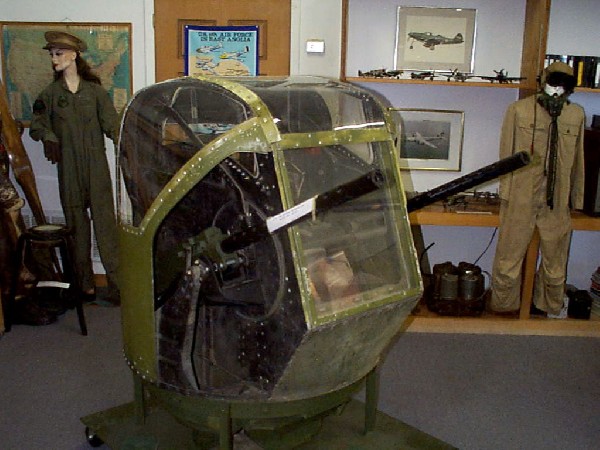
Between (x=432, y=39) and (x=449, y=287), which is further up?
(x=432, y=39)

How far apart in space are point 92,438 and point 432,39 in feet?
11.0

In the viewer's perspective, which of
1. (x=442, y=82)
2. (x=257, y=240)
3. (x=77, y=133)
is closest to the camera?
(x=257, y=240)

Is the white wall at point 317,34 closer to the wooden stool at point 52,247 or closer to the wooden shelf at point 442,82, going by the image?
the wooden shelf at point 442,82

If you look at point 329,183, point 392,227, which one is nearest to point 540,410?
point 392,227

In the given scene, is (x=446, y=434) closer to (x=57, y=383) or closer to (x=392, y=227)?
(x=392, y=227)

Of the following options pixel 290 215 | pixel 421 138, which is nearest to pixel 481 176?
pixel 290 215

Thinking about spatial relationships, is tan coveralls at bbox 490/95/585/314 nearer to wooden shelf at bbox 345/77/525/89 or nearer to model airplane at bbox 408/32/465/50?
wooden shelf at bbox 345/77/525/89

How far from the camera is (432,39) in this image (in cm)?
474

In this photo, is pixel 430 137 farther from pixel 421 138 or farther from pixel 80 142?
pixel 80 142

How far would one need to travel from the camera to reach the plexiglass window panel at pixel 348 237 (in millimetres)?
2275

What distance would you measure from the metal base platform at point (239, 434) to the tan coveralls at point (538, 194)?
1755mm

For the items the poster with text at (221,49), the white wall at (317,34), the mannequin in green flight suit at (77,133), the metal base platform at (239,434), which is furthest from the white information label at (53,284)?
the white wall at (317,34)

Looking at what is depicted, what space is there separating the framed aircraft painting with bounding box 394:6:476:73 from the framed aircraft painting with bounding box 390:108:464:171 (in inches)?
12.6

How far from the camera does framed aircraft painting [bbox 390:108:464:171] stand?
4875 millimetres
